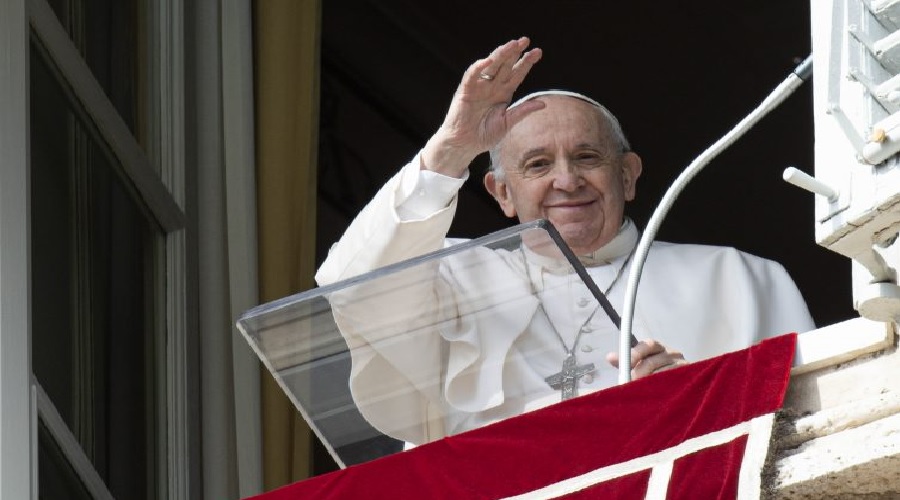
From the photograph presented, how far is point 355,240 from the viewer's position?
4.09 metres

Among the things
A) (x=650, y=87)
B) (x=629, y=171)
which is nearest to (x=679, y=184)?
(x=629, y=171)

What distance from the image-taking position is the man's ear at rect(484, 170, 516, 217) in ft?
15.3

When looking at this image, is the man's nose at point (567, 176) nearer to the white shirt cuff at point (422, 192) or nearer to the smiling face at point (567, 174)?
the smiling face at point (567, 174)

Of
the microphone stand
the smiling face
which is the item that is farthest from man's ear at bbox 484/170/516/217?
the microphone stand

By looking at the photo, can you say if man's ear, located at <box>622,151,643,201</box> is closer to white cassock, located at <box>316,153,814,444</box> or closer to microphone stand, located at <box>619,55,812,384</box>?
white cassock, located at <box>316,153,814,444</box>

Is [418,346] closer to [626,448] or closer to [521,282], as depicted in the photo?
[521,282]

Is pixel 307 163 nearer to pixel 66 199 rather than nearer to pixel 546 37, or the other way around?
pixel 66 199

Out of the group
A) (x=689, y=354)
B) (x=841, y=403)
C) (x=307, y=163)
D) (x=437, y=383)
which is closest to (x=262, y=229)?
(x=307, y=163)

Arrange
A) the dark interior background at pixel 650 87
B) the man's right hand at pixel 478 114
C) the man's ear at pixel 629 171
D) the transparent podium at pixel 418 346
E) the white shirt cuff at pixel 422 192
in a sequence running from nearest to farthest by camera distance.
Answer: the transparent podium at pixel 418 346 → the man's right hand at pixel 478 114 → the white shirt cuff at pixel 422 192 → the man's ear at pixel 629 171 → the dark interior background at pixel 650 87

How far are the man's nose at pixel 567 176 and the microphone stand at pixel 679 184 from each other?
1.19 meters

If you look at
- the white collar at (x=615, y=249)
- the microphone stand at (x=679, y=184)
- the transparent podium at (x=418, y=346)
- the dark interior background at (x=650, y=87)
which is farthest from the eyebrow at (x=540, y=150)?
the dark interior background at (x=650, y=87)

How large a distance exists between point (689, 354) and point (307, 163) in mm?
1609

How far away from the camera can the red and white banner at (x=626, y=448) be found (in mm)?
3229

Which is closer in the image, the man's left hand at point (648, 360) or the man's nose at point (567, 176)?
the man's left hand at point (648, 360)
